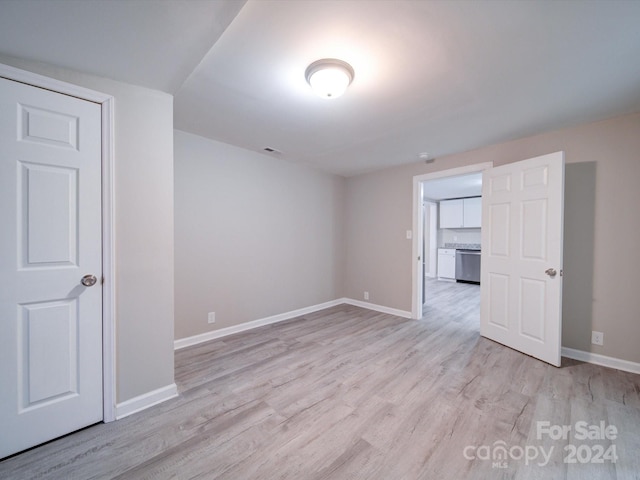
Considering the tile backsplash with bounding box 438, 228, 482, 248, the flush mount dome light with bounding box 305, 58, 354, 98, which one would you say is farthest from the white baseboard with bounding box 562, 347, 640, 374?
the tile backsplash with bounding box 438, 228, 482, 248

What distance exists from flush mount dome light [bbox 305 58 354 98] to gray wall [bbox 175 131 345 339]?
1.83 m

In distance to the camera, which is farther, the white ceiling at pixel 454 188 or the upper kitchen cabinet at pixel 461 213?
the upper kitchen cabinet at pixel 461 213

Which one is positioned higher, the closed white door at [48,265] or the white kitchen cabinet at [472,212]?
the white kitchen cabinet at [472,212]

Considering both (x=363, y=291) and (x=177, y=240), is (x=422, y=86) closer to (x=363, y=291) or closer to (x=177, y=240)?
(x=177, y=240)

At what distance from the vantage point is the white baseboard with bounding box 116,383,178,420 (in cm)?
173

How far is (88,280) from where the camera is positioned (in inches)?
63.4

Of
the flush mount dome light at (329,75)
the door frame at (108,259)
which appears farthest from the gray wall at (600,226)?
the door frame at (108,259)

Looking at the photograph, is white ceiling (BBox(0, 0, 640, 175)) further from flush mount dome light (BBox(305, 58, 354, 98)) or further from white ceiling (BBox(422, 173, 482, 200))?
white ceiling (BBox(422, 173, 482, 200))

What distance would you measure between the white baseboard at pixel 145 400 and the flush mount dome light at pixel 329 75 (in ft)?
8.04

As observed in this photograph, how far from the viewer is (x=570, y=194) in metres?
2.66

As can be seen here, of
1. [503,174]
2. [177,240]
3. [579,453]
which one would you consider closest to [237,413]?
[177,240]

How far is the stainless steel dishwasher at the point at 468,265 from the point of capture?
6.60 metres

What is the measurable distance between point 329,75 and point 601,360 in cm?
358

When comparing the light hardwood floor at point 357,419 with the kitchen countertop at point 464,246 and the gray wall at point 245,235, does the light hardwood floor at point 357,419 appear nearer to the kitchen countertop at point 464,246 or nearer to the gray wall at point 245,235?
the gray wall at point 245,235
